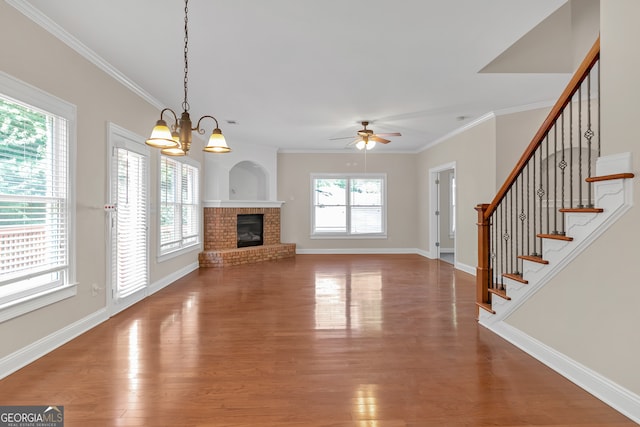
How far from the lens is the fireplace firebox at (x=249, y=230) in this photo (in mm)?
7938

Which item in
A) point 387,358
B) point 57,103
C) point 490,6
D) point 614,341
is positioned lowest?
point 387,358

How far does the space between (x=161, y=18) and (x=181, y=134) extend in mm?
1211

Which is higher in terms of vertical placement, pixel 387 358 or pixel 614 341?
pixel 614 341

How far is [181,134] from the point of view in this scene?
7.48 feet

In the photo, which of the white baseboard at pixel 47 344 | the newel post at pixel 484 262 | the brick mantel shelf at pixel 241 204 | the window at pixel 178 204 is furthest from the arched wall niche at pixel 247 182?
the newel post at pixel 484 262

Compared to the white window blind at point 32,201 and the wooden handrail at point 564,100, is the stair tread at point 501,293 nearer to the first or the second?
the wooden handrail at point 564,100

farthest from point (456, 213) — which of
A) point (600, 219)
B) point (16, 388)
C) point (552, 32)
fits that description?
point (16, 388)

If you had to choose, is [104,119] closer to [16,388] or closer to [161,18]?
[161,18]

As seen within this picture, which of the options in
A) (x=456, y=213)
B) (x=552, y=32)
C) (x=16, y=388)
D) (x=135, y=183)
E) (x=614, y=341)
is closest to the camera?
(x=614, y=341)

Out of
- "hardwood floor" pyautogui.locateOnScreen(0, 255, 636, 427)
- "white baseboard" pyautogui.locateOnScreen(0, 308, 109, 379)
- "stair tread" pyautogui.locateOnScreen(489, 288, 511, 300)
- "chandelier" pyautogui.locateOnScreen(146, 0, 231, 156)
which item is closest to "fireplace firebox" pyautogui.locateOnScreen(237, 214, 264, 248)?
"hardwood floor" pyautogui.locateOnScreen(0, 255, 636, 427)

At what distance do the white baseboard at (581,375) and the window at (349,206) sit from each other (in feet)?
19.0

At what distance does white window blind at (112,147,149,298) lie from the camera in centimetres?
388

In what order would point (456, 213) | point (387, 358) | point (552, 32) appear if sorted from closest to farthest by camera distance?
point (387, 358), point (552, 32), point (456, 213)

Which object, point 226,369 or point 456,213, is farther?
point 456,213
